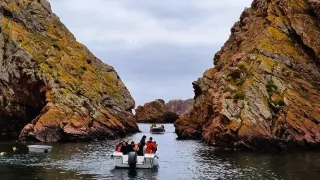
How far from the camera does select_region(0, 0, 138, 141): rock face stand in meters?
89.6

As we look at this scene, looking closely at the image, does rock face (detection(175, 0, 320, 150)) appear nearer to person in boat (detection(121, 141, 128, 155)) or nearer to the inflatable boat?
the inflatable boat

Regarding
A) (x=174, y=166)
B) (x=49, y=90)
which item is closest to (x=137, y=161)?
(x=174, y=166)

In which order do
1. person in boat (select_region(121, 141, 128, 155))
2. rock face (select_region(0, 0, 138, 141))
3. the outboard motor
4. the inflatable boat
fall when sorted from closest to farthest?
1. the outboard motor
2. the inflatable boat
3. person in boat (select_region(121, 141, 128, 155))
4. rock face (select_region(0, 0, 138, 141))

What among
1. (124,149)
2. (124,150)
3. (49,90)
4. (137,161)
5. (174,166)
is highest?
(49,90)

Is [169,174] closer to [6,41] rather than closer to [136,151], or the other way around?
[136,151]

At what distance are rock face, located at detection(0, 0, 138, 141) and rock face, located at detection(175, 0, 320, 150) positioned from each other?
25984 millimetres

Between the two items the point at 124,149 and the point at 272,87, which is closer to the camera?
the point at 124,149

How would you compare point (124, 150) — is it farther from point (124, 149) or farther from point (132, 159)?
point (132, 159)

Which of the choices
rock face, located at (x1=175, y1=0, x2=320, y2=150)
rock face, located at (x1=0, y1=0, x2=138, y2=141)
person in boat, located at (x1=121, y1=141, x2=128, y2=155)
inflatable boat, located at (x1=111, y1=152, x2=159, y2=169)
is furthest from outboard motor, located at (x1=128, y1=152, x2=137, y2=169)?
rock face, located at (x1=0, y1=0, x2=138, y2=141)

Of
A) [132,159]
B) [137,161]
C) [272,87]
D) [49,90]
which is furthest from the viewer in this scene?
[49,90]

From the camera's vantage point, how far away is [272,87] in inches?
3091

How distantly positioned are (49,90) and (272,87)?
50319mm

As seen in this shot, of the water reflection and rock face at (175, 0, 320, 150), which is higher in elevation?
rock face at (175, 0, 320, 150)

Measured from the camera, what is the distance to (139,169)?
5006 centimetres
